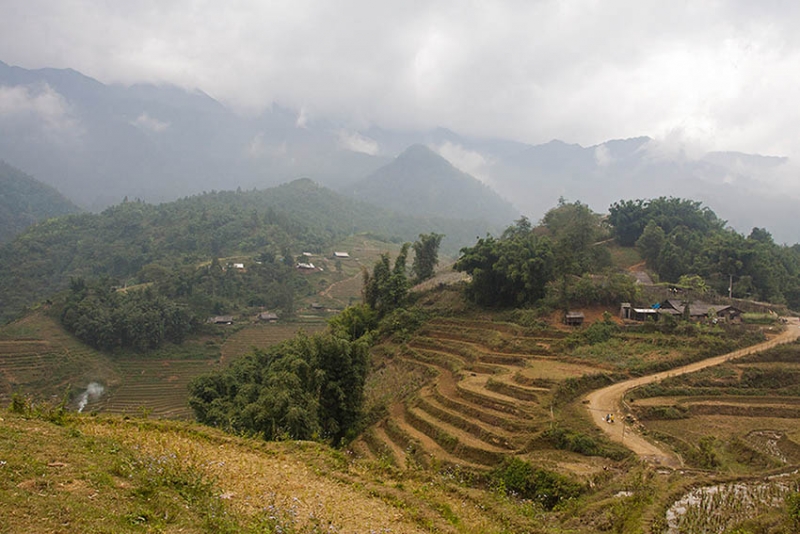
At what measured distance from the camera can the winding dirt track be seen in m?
14.8

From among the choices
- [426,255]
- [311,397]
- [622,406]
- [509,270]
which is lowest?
[622,406]

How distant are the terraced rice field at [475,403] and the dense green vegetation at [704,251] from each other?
15.6 m

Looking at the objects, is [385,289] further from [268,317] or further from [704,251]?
[268,317]

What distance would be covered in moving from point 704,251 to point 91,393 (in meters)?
48.0

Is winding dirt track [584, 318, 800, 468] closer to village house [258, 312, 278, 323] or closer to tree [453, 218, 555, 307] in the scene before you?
tree [453, 218, 555, 307]

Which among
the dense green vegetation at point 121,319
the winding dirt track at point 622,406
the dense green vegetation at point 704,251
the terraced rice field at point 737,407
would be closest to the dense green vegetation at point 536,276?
the dense green vegetation at point 704,251

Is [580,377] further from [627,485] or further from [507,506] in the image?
[507,506]

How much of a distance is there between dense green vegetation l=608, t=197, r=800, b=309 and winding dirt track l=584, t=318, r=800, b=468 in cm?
632

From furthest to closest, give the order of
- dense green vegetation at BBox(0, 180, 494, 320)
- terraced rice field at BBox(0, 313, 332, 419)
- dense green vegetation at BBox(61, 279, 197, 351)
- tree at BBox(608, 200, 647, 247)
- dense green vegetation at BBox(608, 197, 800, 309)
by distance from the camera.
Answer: dense green vegetation at BBox(0, 180, 494, 320) → dense green vegetation at BBox(61, 279, 197, 351) → tree at BBox(608, 200, 647, 247) → terraced rice field at BBox(0, 313, 332, 419) → dense green vegetation at BBox(608, 197, 800, 309)

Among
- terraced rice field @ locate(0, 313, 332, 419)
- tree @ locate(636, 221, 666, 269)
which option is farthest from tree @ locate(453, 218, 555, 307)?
terraced rice field @ locate(0, 313, 332, 419)

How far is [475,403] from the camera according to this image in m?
19.7

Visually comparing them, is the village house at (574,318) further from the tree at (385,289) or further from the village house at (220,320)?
the village house at (220,320)

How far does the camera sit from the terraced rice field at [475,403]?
16.6 meters

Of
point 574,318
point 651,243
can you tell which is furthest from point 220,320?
point 651,243
